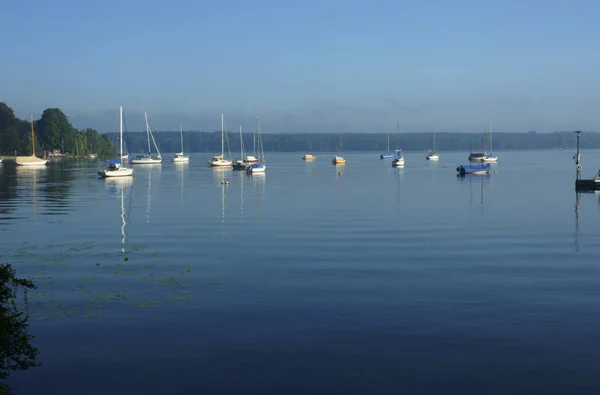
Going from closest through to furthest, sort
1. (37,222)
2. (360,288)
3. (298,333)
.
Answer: (298,333)
(360,288)
(37,222)

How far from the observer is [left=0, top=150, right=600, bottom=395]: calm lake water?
2156cm

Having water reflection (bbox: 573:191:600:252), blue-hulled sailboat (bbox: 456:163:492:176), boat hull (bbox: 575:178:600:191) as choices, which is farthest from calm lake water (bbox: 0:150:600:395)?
blue-hulled sailboat (bbox: 456:163:492:176)

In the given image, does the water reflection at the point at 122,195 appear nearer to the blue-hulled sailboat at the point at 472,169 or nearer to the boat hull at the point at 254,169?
the boat hull at the point at 254,169

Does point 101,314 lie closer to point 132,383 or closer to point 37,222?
point 132,383

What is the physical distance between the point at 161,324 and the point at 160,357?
4292mm

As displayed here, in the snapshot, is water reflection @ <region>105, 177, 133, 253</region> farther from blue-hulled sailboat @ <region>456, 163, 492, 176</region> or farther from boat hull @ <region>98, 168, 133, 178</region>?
blue-hulled sailboat @ <region>456, 163, 492, 176</region>

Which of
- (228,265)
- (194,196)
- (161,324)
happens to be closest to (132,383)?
(161,324)

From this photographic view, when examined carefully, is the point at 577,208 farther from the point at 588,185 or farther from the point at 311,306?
the point at 311,306

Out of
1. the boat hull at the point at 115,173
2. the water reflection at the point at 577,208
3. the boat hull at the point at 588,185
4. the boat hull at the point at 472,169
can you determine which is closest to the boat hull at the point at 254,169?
the boat hull at the point at 115,173

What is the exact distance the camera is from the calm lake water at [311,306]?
70.7ft

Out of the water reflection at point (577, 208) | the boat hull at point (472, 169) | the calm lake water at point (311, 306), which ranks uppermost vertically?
the boat hull at point (472, 169)

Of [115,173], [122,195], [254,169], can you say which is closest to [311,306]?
[122,195]

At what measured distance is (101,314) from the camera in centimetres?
2919

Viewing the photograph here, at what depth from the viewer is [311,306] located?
3041 centimetres
